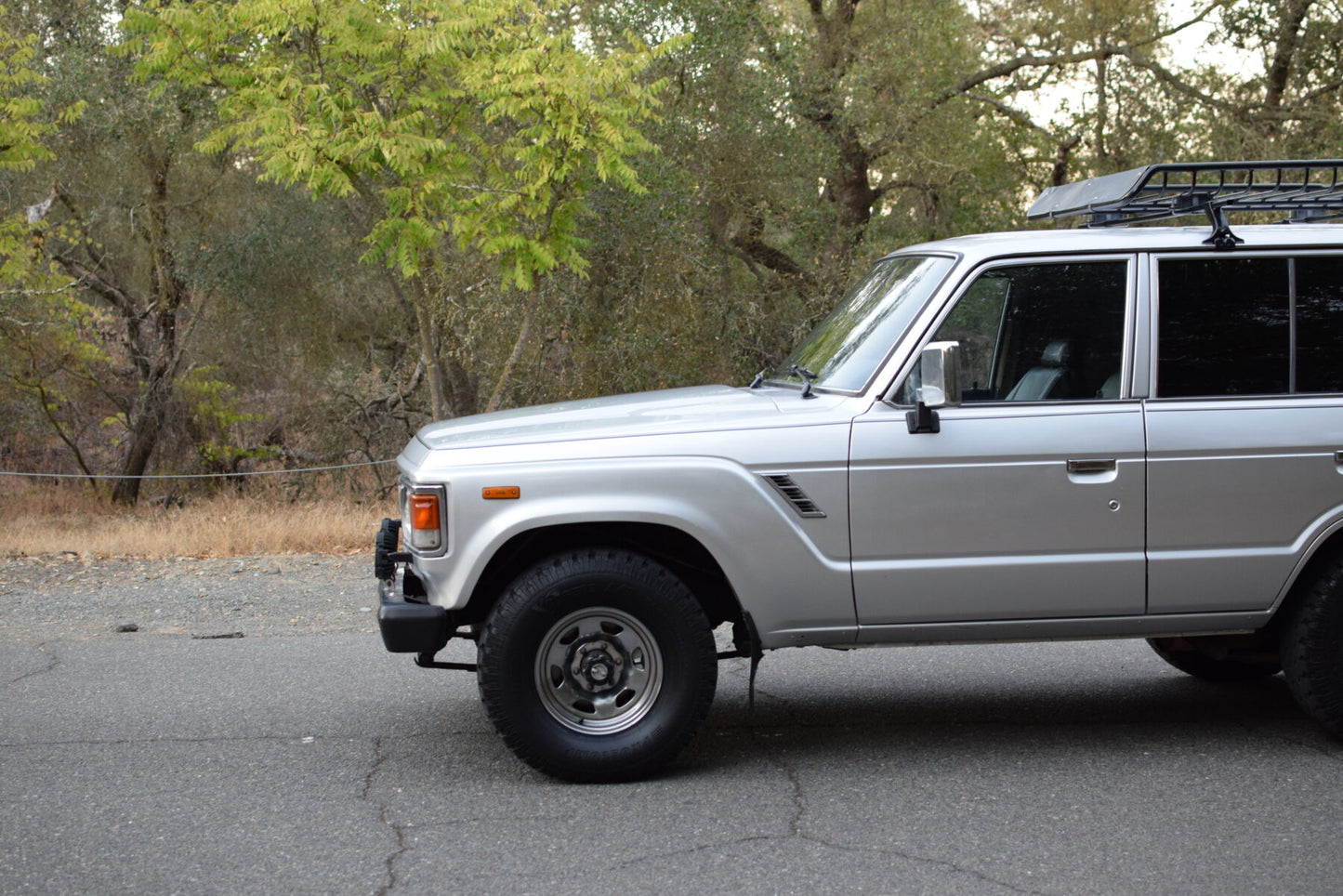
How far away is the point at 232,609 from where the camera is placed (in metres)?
8.34

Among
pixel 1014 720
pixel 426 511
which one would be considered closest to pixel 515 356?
pixel 1014 720

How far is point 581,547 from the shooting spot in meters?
4.92

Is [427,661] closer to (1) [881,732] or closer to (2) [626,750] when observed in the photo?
(2) [626,750]

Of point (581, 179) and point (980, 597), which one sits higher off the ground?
point (581, 179)

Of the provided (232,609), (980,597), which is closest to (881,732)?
(980,597)

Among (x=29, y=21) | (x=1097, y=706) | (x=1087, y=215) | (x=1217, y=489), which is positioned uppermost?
(x=29, y=21)

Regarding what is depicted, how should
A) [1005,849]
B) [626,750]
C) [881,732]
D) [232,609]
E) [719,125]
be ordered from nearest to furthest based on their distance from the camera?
[1005,849] → [626,750] → [881,732] → [232,609] → [719,125]

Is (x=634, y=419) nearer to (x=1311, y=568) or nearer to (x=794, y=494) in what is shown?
(x=794, y=494)

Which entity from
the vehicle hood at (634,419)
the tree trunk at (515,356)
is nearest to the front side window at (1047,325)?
the vehicle hood at (634,419)

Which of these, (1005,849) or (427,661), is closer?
(1005,849)

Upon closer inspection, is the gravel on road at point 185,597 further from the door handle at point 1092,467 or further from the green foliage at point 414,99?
the door handle at point 1092,467

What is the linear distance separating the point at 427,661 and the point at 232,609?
3760 mm

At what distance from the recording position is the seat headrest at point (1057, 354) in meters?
5.07

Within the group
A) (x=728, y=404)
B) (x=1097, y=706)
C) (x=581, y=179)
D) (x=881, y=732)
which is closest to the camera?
(x=728, y=404)
